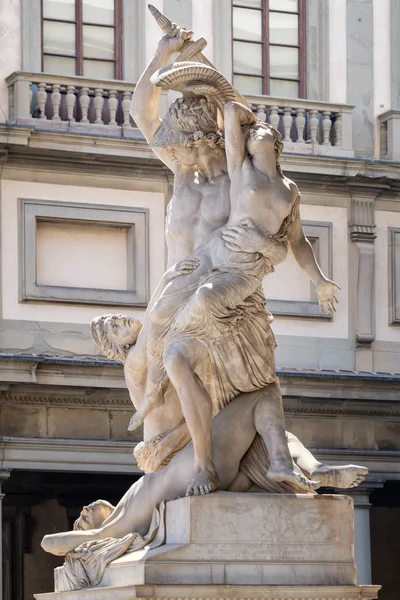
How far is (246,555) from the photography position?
1141cm

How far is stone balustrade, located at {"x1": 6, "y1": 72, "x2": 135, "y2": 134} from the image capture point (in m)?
26.7

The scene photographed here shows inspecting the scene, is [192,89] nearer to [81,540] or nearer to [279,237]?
[279,237]

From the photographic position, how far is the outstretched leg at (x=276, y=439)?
11.5m

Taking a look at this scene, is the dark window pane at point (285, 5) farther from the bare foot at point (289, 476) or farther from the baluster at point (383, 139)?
the bare foot at point (289, 476)

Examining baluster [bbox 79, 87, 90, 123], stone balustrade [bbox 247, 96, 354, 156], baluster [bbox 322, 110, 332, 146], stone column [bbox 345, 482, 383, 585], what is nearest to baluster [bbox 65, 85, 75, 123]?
baluster [bbox 79, 87, 90, 123]

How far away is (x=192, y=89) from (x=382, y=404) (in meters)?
15.6

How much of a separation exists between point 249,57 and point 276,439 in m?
16.8

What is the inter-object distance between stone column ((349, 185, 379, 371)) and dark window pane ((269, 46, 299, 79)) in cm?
158

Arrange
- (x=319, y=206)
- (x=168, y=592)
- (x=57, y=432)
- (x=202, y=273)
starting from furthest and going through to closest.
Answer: (x=319, y=206) < (x=57, y=432) < (x=202, y=273) < (x=168, y=592)

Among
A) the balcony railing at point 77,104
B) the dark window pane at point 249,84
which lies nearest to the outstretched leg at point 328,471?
the balcony railing at point 77,104

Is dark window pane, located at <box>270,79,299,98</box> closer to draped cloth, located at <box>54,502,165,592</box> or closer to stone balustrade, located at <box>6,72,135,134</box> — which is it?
stone balustrade, located at <box>6,72,135,134</box>

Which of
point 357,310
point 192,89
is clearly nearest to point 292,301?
point 357,310

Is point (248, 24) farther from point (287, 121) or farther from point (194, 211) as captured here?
point (194, 211)

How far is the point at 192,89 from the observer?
1228cm
